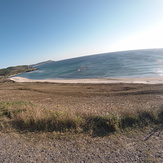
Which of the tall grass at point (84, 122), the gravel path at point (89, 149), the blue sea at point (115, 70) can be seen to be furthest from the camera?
the blue sea at point (115, 70)

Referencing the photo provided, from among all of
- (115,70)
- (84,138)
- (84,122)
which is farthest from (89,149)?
(115,70)

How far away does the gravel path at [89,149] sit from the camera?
269cm

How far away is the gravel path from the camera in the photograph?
2689mm

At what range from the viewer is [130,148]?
9.74 ft

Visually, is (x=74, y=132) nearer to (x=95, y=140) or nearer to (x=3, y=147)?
(x=95, y=140)

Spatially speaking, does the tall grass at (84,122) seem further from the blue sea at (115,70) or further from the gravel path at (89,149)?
the blue sea at (115,70)

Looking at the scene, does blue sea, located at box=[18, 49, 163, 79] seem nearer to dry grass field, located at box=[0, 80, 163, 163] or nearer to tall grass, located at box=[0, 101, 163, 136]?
tall grass, located at box=[0, 101, 163, 136]

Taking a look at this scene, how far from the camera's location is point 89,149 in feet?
9.86

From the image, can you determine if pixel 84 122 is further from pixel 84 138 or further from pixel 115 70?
pixel 115 70

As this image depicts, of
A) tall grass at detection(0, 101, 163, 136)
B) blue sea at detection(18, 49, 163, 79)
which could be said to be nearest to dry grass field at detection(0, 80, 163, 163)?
tall grass at detection(0, 101, 163, 136)

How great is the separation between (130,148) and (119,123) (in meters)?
1.22

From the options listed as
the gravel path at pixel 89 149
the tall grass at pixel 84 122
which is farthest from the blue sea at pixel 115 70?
the gravel path at pixel 89 149

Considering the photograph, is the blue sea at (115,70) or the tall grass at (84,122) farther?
the blue sea at (115,70)

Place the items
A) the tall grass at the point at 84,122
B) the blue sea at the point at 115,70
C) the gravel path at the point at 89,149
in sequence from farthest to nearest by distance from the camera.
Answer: the blue sea at the point at 115,70 → the tall grass at the point at 84,122 → the gravel path at the point at 89,149
